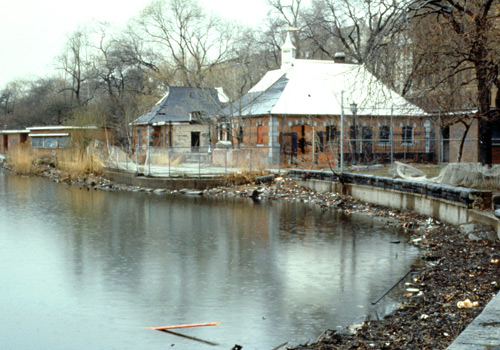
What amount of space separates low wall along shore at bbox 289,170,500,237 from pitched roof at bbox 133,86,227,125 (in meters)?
20.9

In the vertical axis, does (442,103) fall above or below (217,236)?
above

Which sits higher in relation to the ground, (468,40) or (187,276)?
(468,40)

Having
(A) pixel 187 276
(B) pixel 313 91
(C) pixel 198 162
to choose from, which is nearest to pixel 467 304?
(A) pixel 187 276

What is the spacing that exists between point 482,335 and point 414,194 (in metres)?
15.6

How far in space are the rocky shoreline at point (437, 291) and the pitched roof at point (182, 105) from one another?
31238 mm

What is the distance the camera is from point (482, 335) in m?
6.26

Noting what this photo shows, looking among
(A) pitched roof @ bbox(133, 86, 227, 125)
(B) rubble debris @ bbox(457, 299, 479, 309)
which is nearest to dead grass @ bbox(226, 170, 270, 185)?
(A) pitched roof @ bbox(133, 86, 227, 125)

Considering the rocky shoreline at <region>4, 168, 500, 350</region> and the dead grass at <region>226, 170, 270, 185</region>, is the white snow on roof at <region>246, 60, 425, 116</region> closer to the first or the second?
the dead grass at <region>226, 170, 270, 185</region>

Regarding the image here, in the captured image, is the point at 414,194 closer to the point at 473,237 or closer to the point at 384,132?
the point at 473,237

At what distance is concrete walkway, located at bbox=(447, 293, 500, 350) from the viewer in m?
5.88

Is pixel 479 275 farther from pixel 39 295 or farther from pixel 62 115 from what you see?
pixel 62 115

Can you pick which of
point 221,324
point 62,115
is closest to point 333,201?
point 221,324

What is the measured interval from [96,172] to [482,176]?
27190 millimetres

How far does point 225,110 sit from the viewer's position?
149 feet
